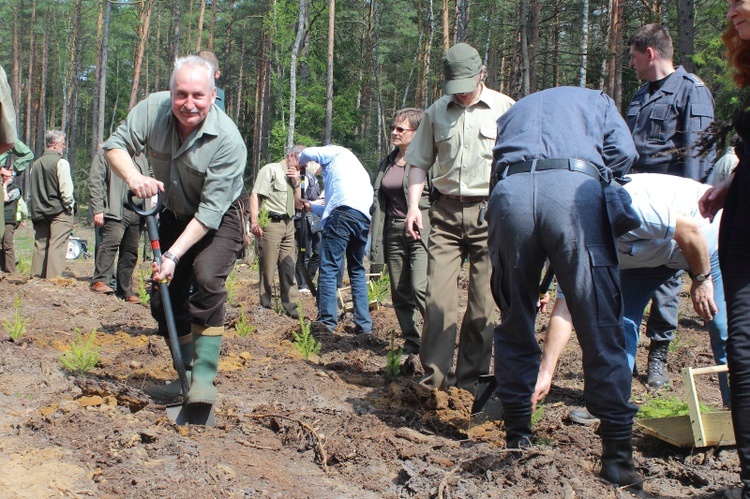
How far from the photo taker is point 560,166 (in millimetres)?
3168

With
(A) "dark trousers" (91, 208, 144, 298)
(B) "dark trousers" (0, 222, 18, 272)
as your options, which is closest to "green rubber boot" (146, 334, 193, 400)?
(A) "dark trousers" (91, 208, 144, 298)

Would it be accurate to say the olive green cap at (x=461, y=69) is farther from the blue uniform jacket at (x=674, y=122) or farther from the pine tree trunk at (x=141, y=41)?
the pine tree trunk at (x=141, y=41)

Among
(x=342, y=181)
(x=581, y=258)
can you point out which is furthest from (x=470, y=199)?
(x=342, y=181)

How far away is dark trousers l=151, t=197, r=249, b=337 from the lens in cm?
398

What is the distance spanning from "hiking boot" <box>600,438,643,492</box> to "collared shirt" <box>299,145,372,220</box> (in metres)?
4.54

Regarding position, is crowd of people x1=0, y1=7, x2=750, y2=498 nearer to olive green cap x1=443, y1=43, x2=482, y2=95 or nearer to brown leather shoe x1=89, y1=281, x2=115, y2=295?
olive green cap x1=443, y1=43, x2=482, y2=95

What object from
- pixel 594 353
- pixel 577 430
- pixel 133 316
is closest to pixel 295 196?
pixel 133 316

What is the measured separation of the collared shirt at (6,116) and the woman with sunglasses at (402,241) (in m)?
3.57

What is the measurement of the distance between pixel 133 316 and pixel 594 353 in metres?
5.89

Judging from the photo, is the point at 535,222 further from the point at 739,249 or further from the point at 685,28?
the point at 685,28

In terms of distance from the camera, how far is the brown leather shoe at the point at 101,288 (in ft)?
30.9

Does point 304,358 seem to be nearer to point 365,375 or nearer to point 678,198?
point 365,375

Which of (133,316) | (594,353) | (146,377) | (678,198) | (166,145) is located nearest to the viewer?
(594,353)

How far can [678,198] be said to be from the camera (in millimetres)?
3787
